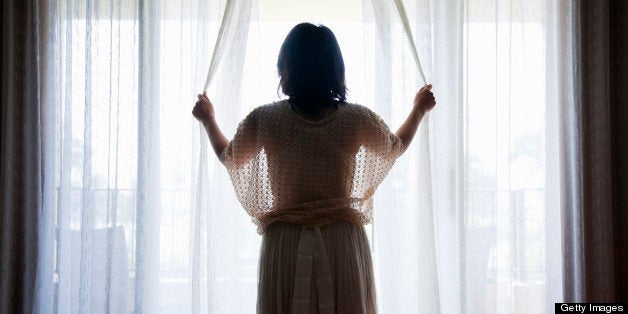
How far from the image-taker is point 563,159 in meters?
1.65

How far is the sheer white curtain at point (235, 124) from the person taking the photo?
5.13ft

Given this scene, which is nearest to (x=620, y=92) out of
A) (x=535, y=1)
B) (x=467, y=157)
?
(x=535, y=1)

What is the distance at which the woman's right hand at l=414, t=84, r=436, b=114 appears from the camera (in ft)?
4.81

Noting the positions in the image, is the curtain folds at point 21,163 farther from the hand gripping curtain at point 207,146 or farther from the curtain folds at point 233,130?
the hand gripping curtain at point 207,146

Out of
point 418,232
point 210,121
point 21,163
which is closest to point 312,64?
point 210,121

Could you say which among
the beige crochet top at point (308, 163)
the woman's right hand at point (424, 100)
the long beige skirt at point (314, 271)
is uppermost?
the woman's right hand at point (424, 100)

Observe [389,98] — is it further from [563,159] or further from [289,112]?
[563,159]

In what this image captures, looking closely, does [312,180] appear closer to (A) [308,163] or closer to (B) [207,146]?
(A) [308,163]

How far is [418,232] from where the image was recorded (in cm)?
154

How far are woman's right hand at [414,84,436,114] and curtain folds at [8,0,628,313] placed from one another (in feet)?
0.32

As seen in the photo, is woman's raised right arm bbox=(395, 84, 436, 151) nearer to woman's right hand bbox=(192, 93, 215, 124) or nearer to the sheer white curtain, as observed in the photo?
the sheer white curtain

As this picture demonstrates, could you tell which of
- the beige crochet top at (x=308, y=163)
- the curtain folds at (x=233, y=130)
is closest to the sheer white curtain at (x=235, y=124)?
the curtain folds at (x=233, y=130)

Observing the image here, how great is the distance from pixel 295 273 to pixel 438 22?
0.94m

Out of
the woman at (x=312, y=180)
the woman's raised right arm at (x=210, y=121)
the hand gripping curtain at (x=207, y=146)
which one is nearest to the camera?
the woman at (x=312, y=180)
